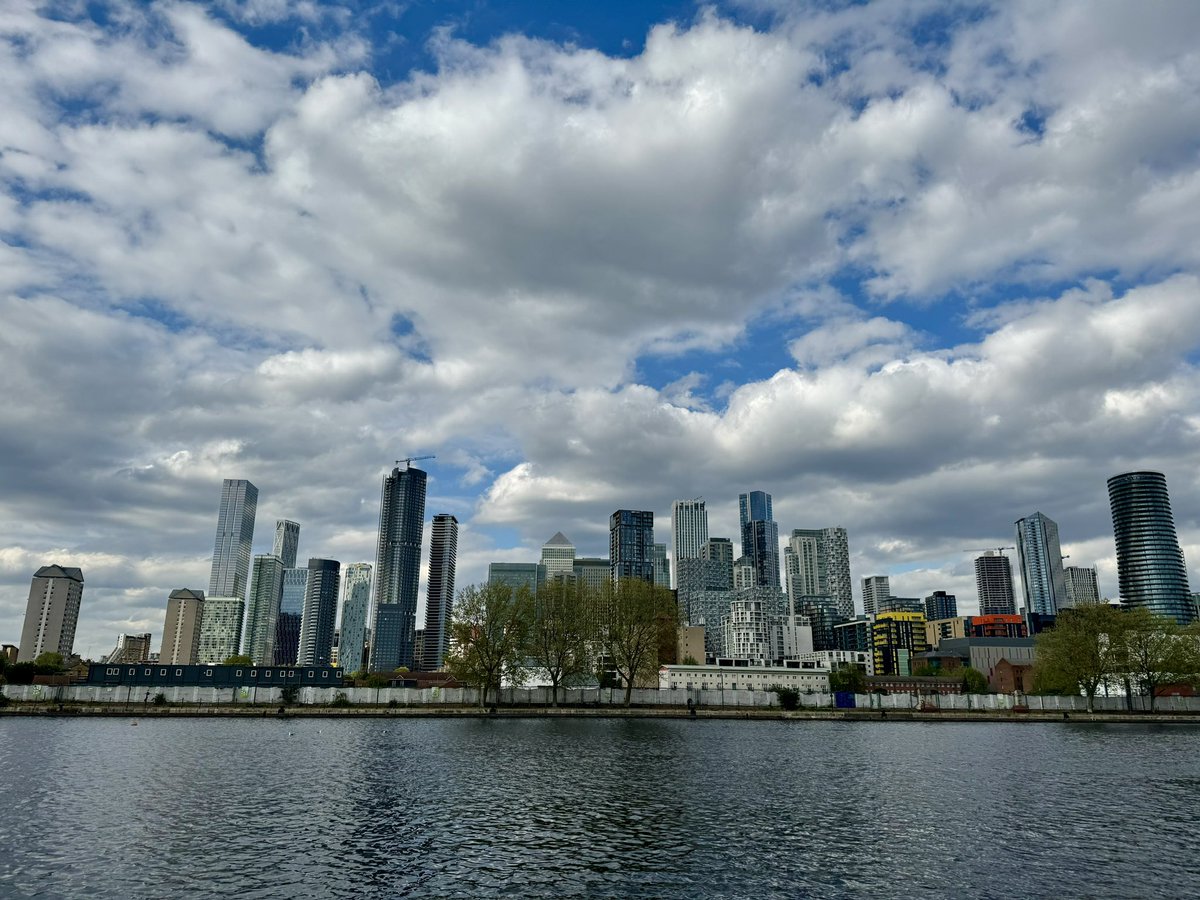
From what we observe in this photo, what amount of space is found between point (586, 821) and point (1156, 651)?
147857 millimetres

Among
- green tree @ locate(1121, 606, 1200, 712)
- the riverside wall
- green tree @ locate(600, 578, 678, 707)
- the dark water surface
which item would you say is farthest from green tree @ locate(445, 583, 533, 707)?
green tree @ locate(1121, 606, 1200, 712)

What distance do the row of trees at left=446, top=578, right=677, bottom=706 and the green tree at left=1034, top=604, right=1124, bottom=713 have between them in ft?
240

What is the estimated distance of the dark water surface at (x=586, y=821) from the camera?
32219 millimetres

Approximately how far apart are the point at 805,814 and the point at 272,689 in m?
119

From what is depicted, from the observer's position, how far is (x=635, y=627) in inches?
6004

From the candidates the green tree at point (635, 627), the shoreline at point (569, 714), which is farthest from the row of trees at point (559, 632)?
the shoreline at point (569, 714)

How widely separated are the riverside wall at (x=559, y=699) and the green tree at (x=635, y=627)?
6932 millimetres

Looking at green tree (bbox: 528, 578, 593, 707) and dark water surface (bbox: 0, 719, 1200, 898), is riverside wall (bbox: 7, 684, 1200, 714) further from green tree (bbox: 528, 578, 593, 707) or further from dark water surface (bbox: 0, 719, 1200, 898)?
dark water surface (bbox: 0, 719, 1200, 898)

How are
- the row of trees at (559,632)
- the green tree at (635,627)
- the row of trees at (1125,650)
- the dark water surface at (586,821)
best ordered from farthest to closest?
the green tree at (635,627), the row of trees at (1125,650), the row of trees at (559,632), the dark water surface at (586,821)

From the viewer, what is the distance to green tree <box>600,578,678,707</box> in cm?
15138

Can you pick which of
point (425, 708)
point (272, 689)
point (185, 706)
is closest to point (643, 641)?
point (425, 708)

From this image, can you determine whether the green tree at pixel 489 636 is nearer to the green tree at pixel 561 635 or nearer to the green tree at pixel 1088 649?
the green tree at pixel 561 635

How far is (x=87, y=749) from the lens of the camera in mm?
74062

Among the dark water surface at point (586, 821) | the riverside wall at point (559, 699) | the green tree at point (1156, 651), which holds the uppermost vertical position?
the green tree at point (1156, 651)
